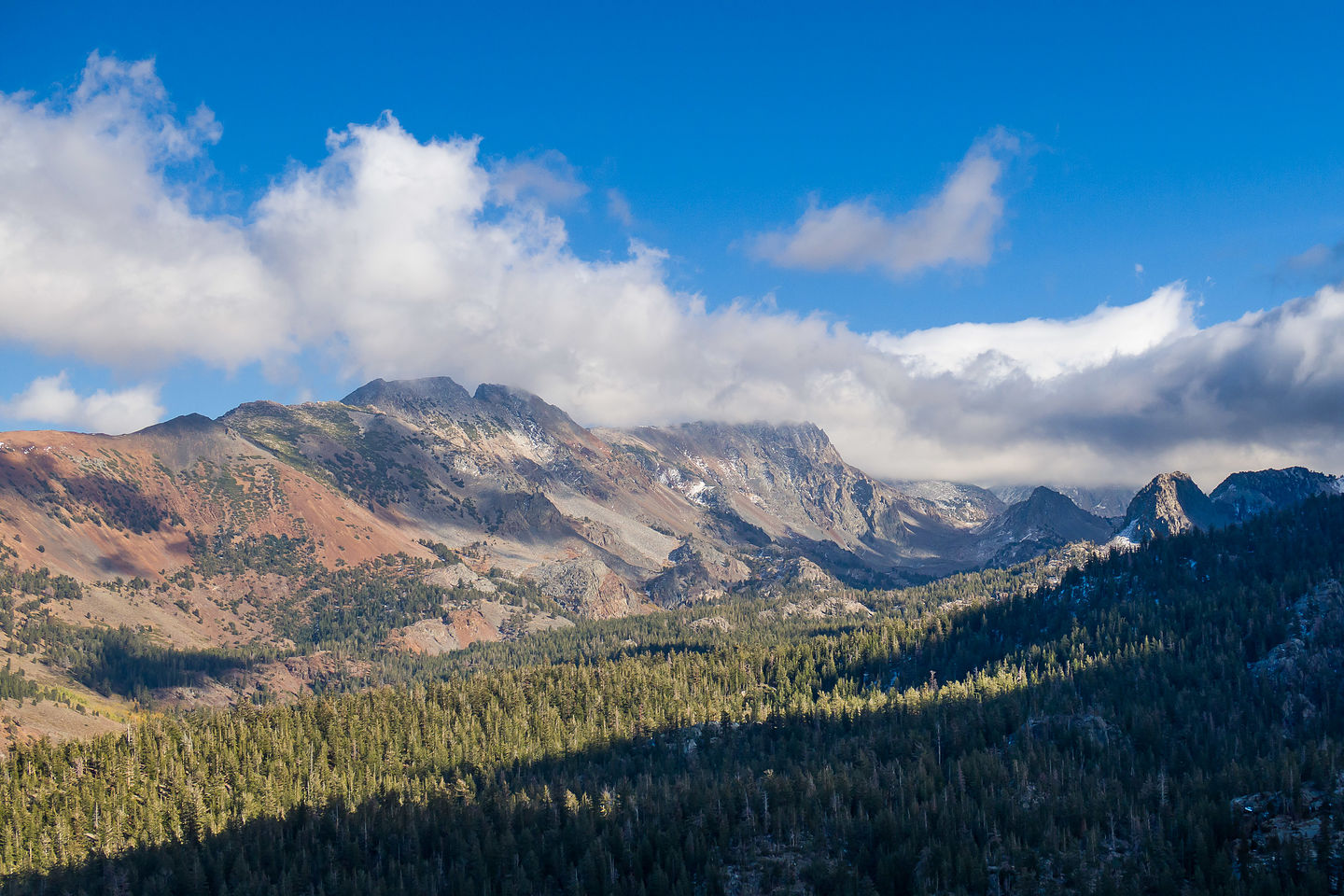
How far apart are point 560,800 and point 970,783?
82.9 metres

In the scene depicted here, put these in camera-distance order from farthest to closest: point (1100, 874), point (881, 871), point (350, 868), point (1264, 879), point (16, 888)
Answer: point (350, 868) → point (16, 888) → point (881, 871) → point (1100, 874) → point (1264, 879)

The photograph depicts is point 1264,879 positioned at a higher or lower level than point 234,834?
lower

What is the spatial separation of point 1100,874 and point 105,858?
172m

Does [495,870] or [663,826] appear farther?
[663,826]

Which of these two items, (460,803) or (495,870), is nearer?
(495,870)

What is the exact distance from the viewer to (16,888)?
162m

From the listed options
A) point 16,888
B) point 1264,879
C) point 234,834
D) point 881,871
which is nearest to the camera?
point 1264,879

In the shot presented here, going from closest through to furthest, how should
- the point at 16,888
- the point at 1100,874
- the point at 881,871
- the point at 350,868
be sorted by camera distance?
the point at 1100,874 < the point at 881,871 < the point at 16,888 < the point at 350,868

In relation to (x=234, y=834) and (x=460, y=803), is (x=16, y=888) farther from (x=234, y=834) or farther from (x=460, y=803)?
(x=460, y=803)

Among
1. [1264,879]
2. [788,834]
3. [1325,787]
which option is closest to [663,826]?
[788,834]

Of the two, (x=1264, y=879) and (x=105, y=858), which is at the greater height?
(x=105, y=858)

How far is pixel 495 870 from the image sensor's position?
163 m

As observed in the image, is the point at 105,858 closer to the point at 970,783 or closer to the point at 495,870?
the point at 495,870

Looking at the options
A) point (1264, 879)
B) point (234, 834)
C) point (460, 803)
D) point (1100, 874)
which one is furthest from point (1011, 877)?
point (234, 834)
